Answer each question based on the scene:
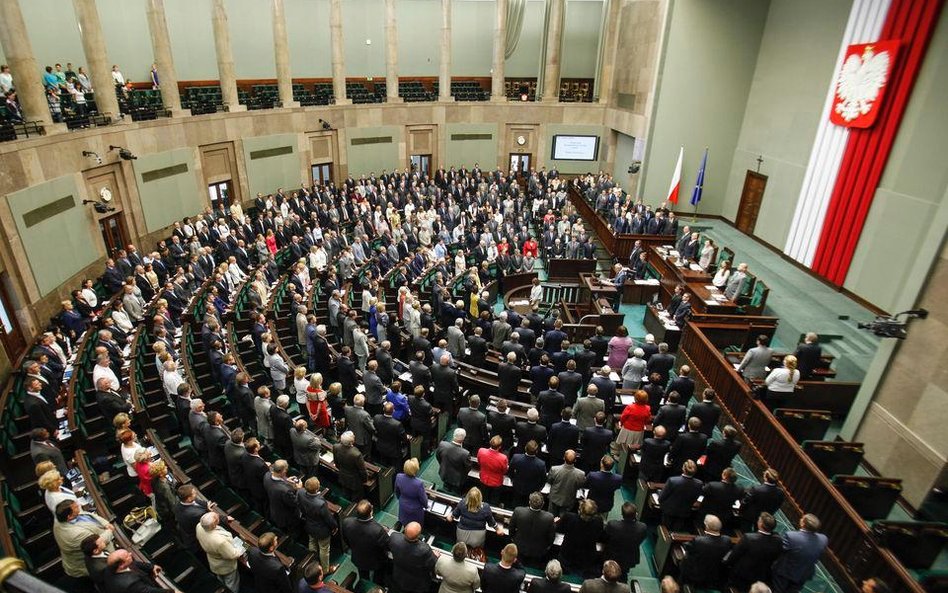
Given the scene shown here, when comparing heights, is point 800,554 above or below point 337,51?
below

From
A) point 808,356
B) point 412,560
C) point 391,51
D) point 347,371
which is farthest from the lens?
point 391,51

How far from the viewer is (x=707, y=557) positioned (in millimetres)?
5180

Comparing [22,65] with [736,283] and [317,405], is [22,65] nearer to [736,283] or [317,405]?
[317,405]

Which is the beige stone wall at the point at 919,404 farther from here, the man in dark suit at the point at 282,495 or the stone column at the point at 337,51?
the stone column at the point at 337,51

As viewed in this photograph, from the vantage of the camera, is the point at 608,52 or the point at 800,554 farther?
the point at 608,52

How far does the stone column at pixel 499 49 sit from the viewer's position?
23.6 metres

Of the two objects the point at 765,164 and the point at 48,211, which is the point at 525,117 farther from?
the point at 48,211

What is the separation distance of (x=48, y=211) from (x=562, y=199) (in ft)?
52.8

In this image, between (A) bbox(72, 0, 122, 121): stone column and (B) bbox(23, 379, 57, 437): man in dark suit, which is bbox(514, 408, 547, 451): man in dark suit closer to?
(B) bbox(23, 379, 57, 437): man in dark suit

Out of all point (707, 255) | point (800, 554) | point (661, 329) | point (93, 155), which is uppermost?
point (93, 155)

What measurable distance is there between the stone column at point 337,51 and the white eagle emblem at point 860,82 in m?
18.0

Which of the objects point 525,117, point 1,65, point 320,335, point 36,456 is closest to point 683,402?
point 320,335

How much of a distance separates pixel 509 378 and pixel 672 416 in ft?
8.35

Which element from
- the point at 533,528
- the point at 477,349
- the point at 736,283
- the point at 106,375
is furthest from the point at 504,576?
the point at 736,283
